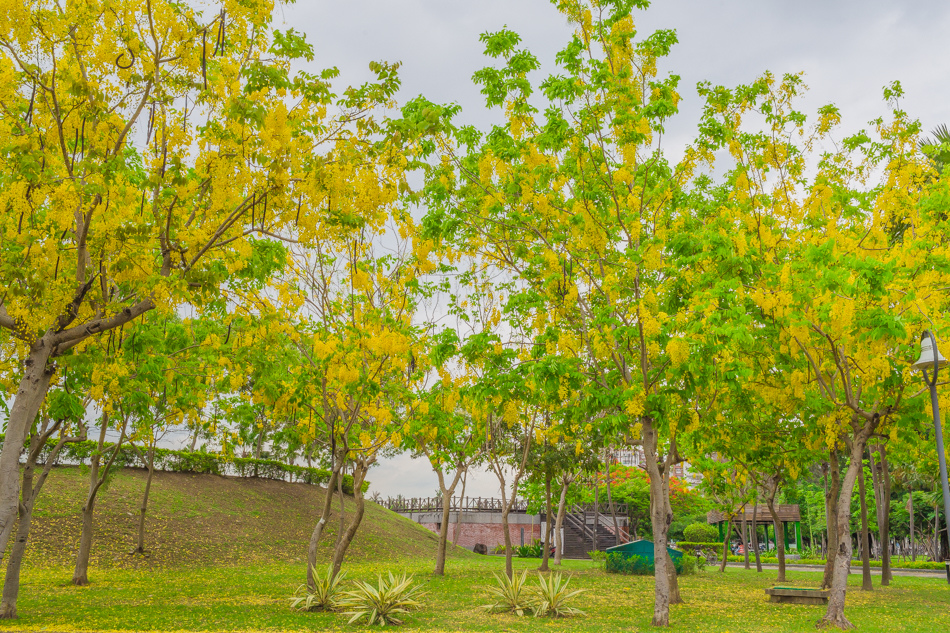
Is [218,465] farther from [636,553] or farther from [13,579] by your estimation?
[13,579]

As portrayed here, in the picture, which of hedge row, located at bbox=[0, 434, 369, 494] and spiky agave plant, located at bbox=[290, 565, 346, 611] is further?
hedge row, located at bbox=[0, 434, 369, 494]

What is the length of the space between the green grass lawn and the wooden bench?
0.80 ft

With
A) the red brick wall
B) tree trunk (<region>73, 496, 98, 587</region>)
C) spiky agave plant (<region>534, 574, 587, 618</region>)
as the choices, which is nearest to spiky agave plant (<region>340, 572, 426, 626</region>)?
spiky agave plant (<region>534, 574, 587, 618</region>)

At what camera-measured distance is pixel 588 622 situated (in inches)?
370

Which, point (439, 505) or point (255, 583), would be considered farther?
point (439, 505)

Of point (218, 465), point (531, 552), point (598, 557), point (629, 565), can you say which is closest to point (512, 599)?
point (629, 565)

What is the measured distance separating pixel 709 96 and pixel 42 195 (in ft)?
30.3

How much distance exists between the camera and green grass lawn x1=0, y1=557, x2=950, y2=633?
28.7 feet

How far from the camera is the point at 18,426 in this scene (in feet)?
20.8

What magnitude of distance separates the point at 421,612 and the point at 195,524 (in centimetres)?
1193

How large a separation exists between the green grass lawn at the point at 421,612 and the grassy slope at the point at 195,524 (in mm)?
1276

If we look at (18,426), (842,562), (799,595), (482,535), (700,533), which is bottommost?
(482,535)

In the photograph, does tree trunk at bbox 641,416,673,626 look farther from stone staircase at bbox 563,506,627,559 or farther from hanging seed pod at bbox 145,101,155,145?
stone staircase at bbox 563,506,627,559

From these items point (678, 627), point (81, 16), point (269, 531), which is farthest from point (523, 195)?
point (269, 531)
